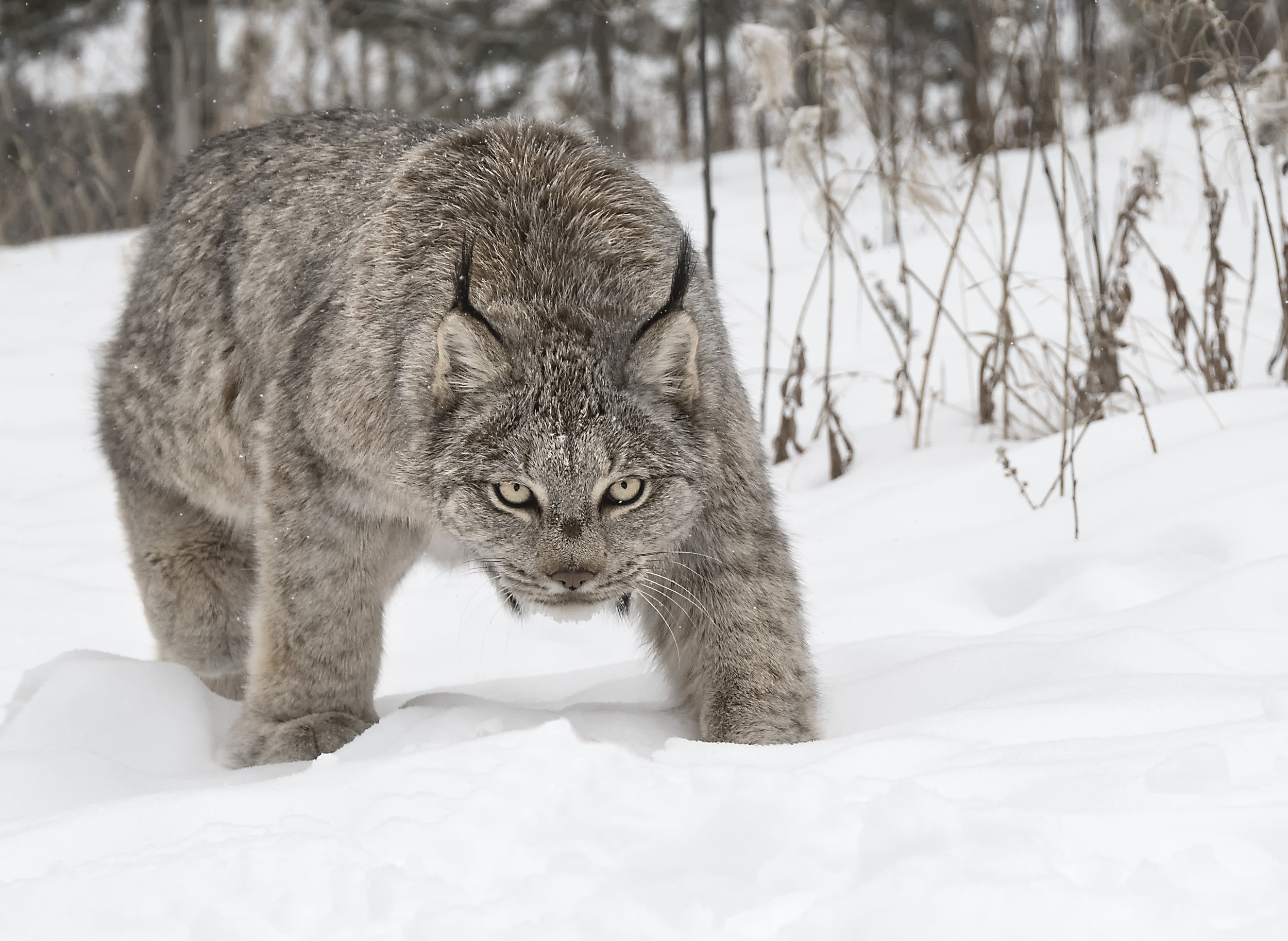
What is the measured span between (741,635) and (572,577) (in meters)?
0.54

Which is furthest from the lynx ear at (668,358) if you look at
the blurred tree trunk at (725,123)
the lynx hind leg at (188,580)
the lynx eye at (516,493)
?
the blurred tree trunk at (725,123)

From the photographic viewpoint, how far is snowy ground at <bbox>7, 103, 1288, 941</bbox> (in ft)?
6.07

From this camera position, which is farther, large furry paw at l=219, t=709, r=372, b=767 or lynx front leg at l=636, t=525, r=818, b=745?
large furry paw at l=219, t=709, r=372, b=767

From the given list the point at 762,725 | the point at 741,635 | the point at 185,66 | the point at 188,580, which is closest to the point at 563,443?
the point at 741,635

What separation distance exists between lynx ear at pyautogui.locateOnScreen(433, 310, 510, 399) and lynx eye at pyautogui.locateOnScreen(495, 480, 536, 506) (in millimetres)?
228

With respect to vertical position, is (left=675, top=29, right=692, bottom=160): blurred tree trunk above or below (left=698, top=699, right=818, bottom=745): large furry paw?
above

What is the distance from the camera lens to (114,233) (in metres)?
11.6

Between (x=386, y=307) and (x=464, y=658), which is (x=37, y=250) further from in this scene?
(x=386, y=307)

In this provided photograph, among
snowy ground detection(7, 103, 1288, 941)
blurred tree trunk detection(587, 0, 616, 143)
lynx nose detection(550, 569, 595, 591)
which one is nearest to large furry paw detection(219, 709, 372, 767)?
snowy ground detection(7, 103, 1288, 941)

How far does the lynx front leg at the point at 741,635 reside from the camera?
3.17 meters

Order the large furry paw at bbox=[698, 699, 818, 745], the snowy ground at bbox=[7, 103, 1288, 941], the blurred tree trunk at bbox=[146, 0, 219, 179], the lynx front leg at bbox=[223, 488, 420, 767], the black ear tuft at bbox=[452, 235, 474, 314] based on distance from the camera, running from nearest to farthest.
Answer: the snowy ground at bbox=[7, 103, 1288, 941]
the black ear tuft at bbox=[452, 235, 474, 314]
the large furry paw at bbox=[698, 699, 818, 745]
the lynx front leg at bbox=[223, 488, 420, 767]
the blurred tree trunk at bbox=[146, 0, 219, 179]

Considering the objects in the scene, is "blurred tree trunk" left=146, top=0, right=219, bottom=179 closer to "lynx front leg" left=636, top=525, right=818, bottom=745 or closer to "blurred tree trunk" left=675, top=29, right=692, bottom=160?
"blurred tree trunk" left=675, top=29, right=692, bottom=160

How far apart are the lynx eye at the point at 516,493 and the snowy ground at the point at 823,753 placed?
0.49 m

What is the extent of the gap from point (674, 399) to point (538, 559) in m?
0.50
